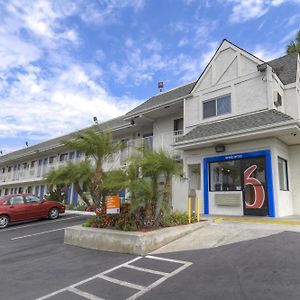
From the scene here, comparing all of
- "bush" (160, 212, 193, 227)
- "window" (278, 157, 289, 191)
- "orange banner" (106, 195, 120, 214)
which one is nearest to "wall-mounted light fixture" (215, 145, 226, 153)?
"window" (278, 157, 289, 191)

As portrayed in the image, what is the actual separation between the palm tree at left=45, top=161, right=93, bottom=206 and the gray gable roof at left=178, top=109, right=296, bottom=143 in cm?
547

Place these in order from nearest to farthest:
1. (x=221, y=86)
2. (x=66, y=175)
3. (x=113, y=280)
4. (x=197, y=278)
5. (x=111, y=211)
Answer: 1. (x=197, y=278)
2. (x=113, y=280)
3. (x=111, y=211)
4. (x=66, y=175)
5. (x=221, y=86)

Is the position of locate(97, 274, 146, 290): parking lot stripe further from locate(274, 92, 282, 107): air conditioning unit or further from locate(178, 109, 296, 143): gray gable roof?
locate(274, 92, 282, 107): air conditioning unit

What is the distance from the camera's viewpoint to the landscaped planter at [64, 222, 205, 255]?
26.3 feet

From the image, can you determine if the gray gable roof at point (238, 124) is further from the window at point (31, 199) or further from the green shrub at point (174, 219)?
the window at point (31, 199)

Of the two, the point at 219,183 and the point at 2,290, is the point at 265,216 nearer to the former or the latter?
the point at 219,183

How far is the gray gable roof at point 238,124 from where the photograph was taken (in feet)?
39.8

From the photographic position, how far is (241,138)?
13094mm

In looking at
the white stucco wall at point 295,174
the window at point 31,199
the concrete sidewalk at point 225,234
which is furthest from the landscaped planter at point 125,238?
the window at point 31,199

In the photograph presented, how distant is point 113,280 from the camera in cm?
609

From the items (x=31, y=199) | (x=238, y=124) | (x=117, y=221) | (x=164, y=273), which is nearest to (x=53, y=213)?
(x=31, y=199)


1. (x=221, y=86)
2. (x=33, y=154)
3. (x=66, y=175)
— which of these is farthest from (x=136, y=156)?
(x=33, y=154)

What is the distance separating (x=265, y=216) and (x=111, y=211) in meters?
6.79

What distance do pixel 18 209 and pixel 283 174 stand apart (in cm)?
1339
